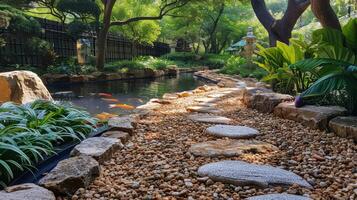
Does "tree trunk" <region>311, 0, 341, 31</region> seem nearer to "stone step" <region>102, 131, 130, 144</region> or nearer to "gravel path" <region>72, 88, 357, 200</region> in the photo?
"gravel path" <region>72, 88, 357, 200</region>

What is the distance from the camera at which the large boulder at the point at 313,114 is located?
10.3 ft

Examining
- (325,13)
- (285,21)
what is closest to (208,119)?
(325,13)

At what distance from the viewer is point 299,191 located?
1.82 metres

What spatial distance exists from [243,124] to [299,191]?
6.19ft

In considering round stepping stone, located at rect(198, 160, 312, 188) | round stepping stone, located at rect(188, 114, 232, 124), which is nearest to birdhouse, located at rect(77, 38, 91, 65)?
round stepping stone, located at rect(188, 114, 232, 124)

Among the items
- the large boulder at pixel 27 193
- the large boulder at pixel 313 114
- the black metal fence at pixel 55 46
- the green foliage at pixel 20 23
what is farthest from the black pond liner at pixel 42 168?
the black metal fence at pixel 55 46

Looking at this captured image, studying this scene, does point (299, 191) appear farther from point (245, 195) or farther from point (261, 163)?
point (261, 163)

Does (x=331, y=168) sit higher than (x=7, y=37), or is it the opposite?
(x=7, y=37)

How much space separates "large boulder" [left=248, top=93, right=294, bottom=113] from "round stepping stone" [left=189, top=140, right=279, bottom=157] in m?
1.53

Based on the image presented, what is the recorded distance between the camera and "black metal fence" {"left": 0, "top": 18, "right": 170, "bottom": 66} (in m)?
11.4

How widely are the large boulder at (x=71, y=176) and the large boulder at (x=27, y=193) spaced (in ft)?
0.29

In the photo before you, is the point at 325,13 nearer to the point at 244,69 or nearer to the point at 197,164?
the point at 197,164

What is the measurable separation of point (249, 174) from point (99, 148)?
1.10 meters

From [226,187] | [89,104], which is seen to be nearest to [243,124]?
[226,187]
